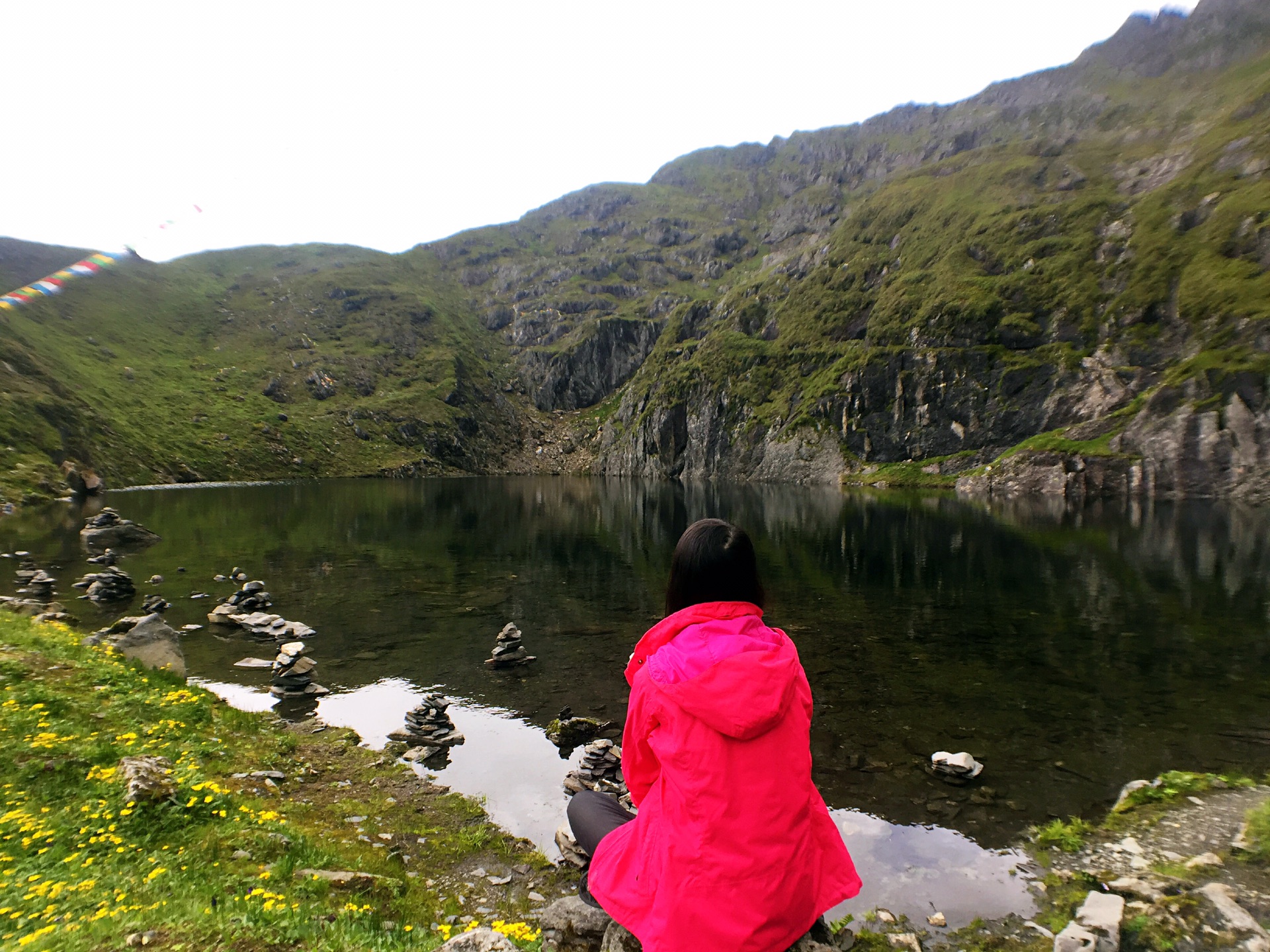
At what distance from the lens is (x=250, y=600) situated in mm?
24641

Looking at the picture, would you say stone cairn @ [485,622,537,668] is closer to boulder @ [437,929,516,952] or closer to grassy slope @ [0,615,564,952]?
grassy slope @ [0,615,564,952]

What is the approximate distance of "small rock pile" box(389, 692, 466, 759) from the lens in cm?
1363

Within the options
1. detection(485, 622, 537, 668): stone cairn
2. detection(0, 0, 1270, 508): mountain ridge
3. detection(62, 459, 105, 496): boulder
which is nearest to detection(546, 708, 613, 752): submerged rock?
detection(485, 622, 537, 668): stone cairn

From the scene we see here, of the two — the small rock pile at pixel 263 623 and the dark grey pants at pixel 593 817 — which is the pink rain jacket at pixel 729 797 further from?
the small rock pile at pixel 263 623

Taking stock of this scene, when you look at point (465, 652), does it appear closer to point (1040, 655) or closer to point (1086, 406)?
point (1040, 655)

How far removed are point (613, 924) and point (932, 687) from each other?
1598 cm

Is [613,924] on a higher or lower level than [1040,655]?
higher

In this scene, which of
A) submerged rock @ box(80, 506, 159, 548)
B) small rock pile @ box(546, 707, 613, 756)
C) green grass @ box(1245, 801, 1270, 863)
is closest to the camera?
green grass @ box(1245, 801, 1270, 863)

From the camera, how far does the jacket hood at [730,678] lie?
3.84 metres

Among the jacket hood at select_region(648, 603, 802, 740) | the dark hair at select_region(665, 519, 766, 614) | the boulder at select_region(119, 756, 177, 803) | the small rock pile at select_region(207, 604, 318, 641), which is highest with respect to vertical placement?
the dark hair at select_region(665, 519, 766, 614)

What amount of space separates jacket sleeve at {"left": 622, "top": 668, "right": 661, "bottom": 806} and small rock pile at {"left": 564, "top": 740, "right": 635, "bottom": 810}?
6942 mm

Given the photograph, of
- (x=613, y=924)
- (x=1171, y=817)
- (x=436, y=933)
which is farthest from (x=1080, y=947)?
(x=436, y=933)

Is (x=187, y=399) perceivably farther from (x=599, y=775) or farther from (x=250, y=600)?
(x=599, y=775)

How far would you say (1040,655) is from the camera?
2047 centimetres
